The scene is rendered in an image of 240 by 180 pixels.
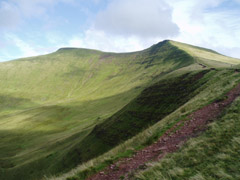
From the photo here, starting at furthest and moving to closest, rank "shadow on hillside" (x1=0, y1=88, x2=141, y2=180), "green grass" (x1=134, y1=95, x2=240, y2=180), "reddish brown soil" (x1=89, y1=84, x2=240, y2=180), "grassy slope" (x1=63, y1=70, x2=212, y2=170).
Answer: "shadow on hillside" (x1=0, y1=88, x2=141, y2=180)
"grassy slope" (x1=63, y1=70, x2=212, y2=170)
"reddish brown soil" (x1=89, y1=84, x2=240, y2=180)
"green grass" (x1=134, y1=95, x2=240, y2=180)

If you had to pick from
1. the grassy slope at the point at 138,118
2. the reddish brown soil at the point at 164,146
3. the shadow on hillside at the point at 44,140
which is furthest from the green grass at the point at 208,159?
the shadow on hillside at the point at 44,140

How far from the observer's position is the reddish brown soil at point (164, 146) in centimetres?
1126

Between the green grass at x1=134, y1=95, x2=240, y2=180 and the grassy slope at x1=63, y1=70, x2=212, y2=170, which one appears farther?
the grassy slope at x1=63, y1=70, x2=212, y2=170

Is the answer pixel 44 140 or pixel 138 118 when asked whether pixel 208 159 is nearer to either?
Result: pixel 138 118

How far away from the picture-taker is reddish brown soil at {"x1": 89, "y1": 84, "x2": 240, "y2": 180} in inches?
443

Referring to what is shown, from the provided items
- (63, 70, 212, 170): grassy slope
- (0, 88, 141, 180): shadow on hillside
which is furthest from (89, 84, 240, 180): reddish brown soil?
(0, 88, 141, 180): shadow on hillside

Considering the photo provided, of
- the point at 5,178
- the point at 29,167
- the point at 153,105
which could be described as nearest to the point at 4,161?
the point at 5,178

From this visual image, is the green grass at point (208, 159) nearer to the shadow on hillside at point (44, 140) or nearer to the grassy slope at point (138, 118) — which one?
the grassy slope at point (138, 118)

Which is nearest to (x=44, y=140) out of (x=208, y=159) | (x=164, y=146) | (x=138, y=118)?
(x=138, y=118)

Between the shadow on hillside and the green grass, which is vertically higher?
the green grass

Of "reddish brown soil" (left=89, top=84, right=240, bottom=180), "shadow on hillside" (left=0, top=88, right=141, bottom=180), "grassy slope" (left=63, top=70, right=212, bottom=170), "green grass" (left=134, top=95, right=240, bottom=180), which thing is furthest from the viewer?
"shadow on hillside" (left=0, top=88, right=141, bottom=180)

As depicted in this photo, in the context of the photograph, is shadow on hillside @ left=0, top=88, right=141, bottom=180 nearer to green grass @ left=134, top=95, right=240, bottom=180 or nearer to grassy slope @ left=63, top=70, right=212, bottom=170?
grassy slope @ left=63, top=70, right=212, bottom=170

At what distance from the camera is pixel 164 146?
12805 mm

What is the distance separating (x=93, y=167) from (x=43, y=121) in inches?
5300
